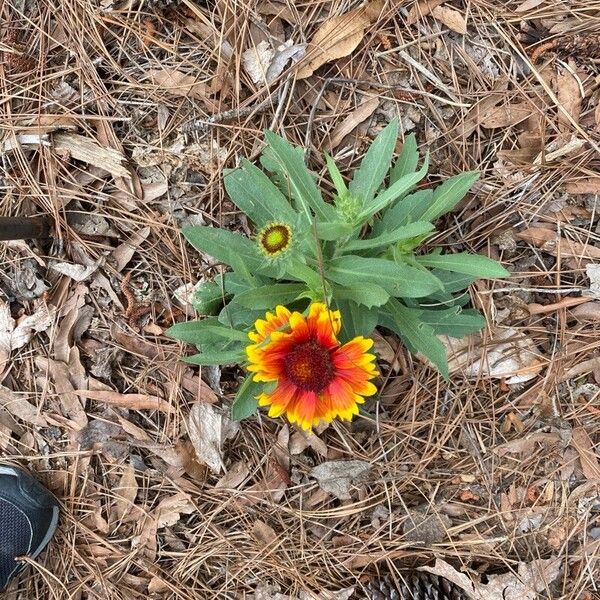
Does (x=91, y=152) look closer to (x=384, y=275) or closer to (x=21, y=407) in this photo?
(x=21, y=407)

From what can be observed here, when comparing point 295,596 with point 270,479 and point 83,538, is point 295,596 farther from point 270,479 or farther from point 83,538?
point 83,538

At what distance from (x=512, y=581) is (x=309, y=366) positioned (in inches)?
43.8

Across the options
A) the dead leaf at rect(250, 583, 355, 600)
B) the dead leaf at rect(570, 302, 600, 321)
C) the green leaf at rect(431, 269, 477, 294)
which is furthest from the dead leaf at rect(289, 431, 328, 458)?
the dead leaf at rect(570, 302, 600, 321)

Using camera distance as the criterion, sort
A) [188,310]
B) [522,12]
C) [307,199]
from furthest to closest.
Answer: [188,310] < [522,12] < [307,199]

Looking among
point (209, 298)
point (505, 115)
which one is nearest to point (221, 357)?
point (209, 298)

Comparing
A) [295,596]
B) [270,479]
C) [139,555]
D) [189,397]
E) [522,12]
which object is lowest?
[295,596]

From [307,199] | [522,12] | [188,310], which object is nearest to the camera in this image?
[307,199]

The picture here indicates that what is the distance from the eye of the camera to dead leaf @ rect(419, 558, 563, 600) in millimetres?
1876

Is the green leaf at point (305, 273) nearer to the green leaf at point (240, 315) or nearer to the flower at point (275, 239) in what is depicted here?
the flower at point (275, 239)

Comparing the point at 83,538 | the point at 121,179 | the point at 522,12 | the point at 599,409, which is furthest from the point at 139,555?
the point at 522,12

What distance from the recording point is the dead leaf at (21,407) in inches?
77.9

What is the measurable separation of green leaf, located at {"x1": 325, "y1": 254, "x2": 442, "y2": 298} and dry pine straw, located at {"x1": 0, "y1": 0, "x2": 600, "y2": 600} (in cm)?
51

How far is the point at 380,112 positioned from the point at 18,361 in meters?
1.39

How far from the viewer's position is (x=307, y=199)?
4.98ft
